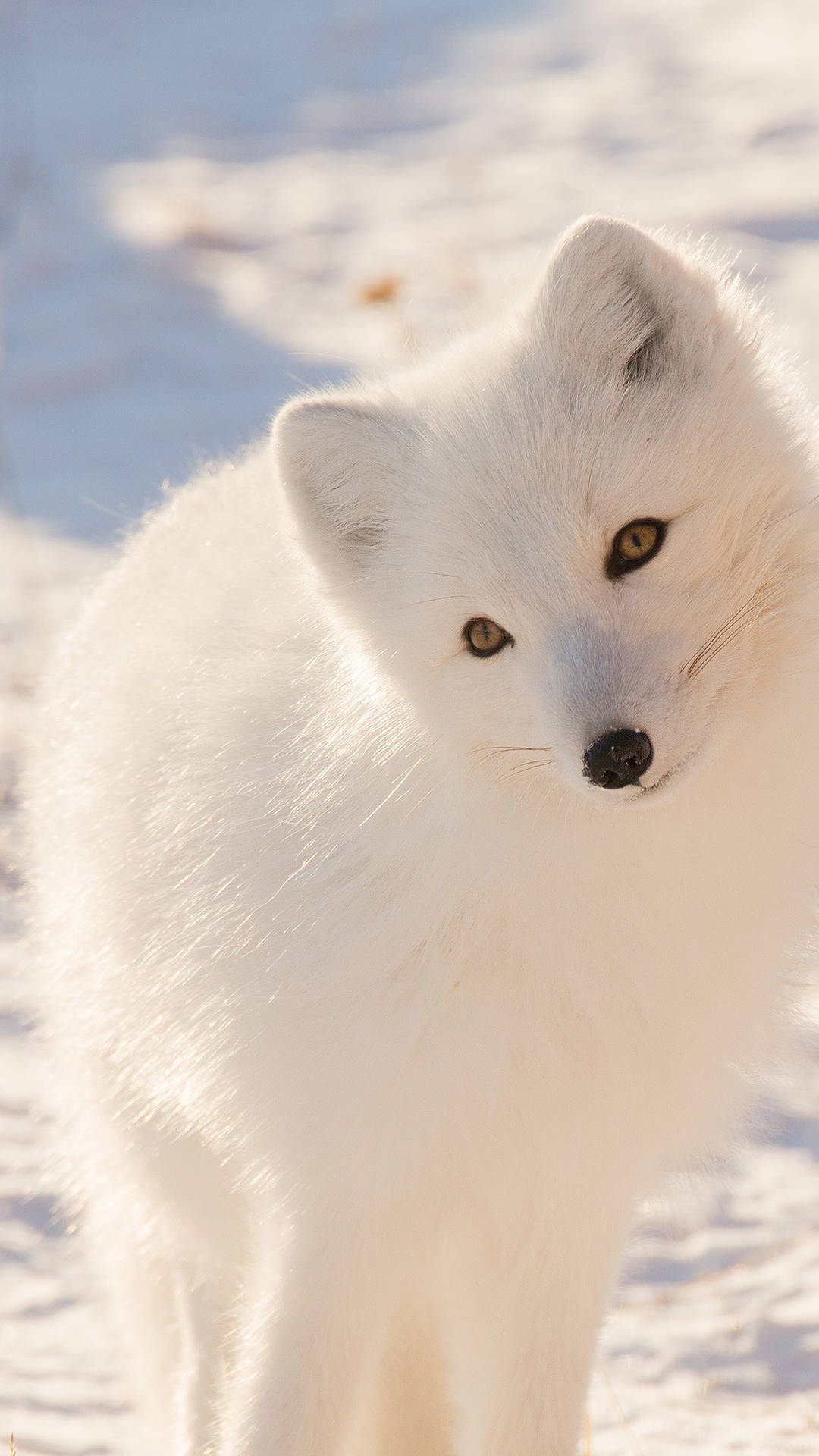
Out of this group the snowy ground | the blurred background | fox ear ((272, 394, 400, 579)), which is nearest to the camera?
fox ear ((272, 394, 400, 579))

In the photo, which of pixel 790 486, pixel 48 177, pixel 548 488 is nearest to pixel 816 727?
pixel 790 486

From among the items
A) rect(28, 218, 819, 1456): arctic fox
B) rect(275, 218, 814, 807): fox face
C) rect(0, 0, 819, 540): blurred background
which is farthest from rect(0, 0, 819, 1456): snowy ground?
rect(275, 218, 814, 807): fox face

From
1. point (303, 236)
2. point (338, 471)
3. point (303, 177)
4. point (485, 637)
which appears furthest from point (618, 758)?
point (303, 177)

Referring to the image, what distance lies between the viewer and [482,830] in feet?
6.85

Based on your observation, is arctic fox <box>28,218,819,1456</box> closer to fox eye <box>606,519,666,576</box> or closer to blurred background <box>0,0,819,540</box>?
fox eye <box>606,519,666,576</box>

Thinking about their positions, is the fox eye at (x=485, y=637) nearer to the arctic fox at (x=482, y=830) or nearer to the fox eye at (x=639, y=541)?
the arctic fox at (x=482, y=830)

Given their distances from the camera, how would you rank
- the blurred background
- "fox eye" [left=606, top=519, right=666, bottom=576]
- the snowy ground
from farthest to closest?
the blurred background → the snowy ground → "fox eye" [left=606, top=519, right=666, bottom=576]

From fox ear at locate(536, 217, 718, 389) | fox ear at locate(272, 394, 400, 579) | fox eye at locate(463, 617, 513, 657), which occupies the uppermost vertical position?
fox ear at locate(536, 217, 718, 389)

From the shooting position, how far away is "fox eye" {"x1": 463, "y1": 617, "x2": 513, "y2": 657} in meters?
2.00

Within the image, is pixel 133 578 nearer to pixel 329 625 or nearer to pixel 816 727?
pixel 329 625

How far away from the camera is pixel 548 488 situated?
194 centimetres

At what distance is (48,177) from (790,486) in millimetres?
6012

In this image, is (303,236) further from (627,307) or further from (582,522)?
(582,522)

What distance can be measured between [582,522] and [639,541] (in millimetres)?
77
